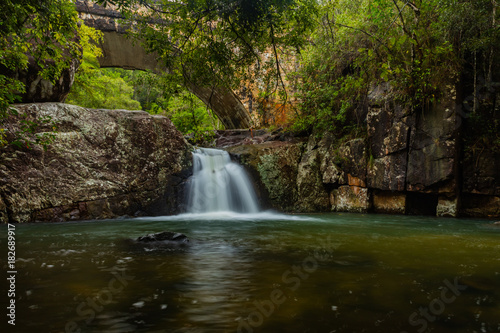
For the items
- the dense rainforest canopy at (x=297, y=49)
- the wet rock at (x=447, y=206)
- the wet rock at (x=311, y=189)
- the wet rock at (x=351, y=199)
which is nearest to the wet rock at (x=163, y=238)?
the dense rainforest canopy at (x=297, y=49)

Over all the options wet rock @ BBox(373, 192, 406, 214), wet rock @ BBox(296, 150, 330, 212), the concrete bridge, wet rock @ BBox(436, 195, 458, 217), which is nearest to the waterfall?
wet rock @ BBox(296, 150, 330, 212)

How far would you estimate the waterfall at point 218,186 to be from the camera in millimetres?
10828

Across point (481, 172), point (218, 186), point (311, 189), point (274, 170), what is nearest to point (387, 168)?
point (481, 172)

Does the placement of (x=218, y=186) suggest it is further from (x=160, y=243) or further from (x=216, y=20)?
(x=216, y=20)

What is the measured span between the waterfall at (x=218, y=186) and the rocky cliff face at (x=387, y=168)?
2.00ft

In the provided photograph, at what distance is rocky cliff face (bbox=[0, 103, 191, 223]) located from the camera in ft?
27.7

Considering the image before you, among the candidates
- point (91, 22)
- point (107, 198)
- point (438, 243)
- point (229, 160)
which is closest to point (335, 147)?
point (229, 160)

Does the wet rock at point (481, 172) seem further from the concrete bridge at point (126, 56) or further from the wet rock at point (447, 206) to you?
the concrete bridge at point (126, 56)

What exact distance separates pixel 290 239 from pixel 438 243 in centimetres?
243

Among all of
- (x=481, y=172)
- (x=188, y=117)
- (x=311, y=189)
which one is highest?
(x=188, y=117)

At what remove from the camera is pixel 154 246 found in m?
4.86

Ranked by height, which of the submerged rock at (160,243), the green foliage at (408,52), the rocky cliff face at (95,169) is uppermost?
the green foliage at (408,52)

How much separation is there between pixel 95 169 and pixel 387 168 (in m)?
9.13

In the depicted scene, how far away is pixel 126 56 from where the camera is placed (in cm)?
1606
